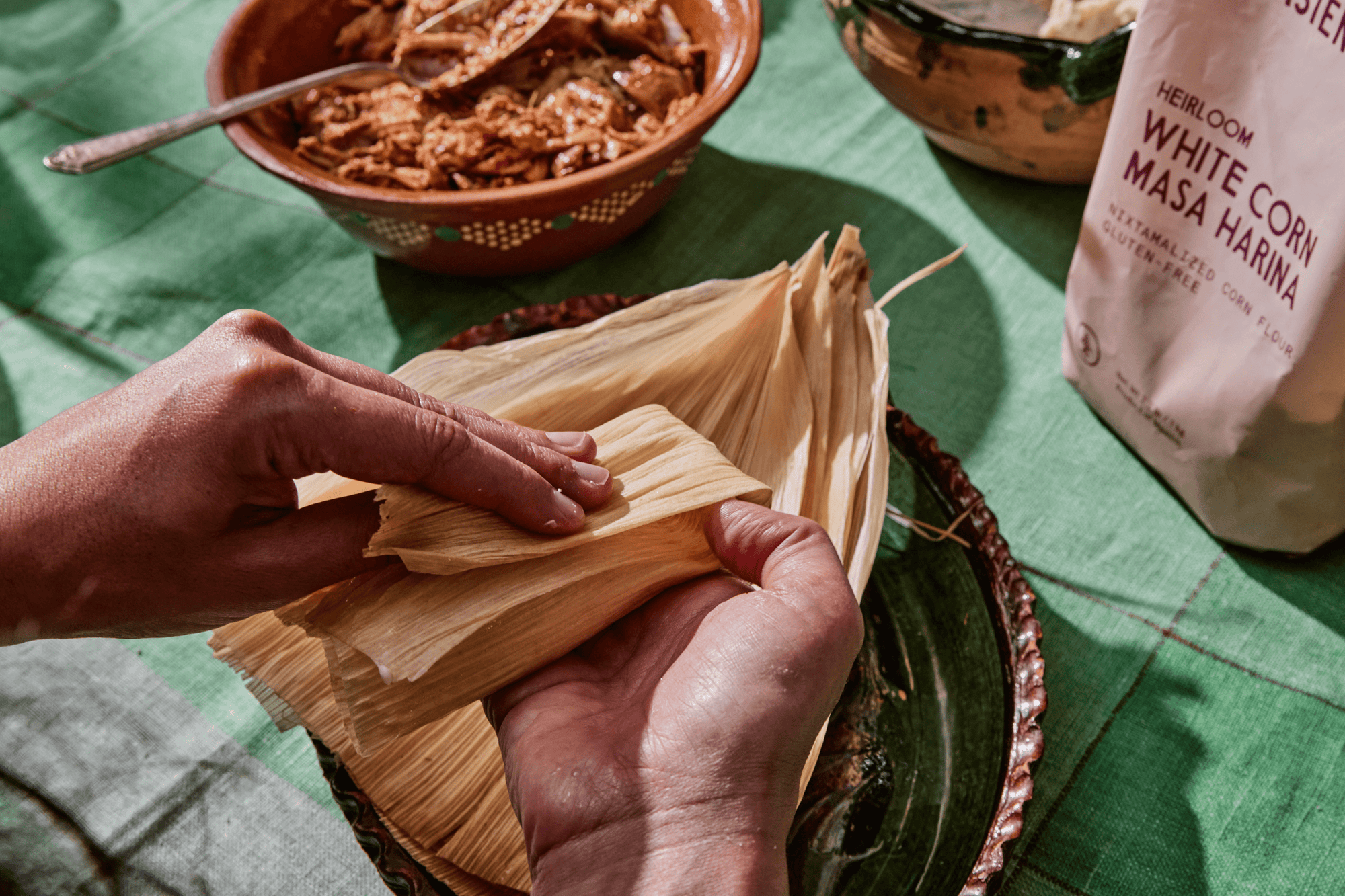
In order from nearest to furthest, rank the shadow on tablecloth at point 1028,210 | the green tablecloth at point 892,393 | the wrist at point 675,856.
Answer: the wrist at point 675,856 → the green tablecloth at point 892,393 → the shadow on tablecloth at point 1028,210

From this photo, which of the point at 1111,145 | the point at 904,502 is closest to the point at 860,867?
the point at 904,502

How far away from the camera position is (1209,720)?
903 millimetres

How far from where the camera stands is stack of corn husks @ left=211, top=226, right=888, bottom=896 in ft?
2.21

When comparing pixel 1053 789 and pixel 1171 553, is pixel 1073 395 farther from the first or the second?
pixel 1053 789

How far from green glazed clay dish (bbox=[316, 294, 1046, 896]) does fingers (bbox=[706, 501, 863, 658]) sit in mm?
169

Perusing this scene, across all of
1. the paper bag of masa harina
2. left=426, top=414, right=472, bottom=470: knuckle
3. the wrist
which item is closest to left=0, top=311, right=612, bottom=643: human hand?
left=426, top=414, right=472, bottom=470: knuckle

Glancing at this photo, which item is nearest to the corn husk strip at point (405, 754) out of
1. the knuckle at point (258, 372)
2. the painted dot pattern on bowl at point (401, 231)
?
the knuckle at point (258, 372)

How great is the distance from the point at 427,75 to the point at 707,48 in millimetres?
404

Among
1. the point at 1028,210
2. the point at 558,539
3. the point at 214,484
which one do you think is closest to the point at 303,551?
the point at 214,484

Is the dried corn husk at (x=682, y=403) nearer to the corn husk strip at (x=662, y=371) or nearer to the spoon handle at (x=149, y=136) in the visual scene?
the corn husk strip at (x=662, y=371)

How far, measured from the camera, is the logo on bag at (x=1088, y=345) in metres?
1.08

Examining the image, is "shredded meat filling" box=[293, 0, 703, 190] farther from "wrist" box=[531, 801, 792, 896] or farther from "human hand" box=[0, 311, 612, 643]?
"wrist" box=[531, 801, 792, 896]

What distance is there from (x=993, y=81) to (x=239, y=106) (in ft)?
3.08

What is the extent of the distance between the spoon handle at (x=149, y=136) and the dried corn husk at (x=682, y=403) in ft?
1.66
